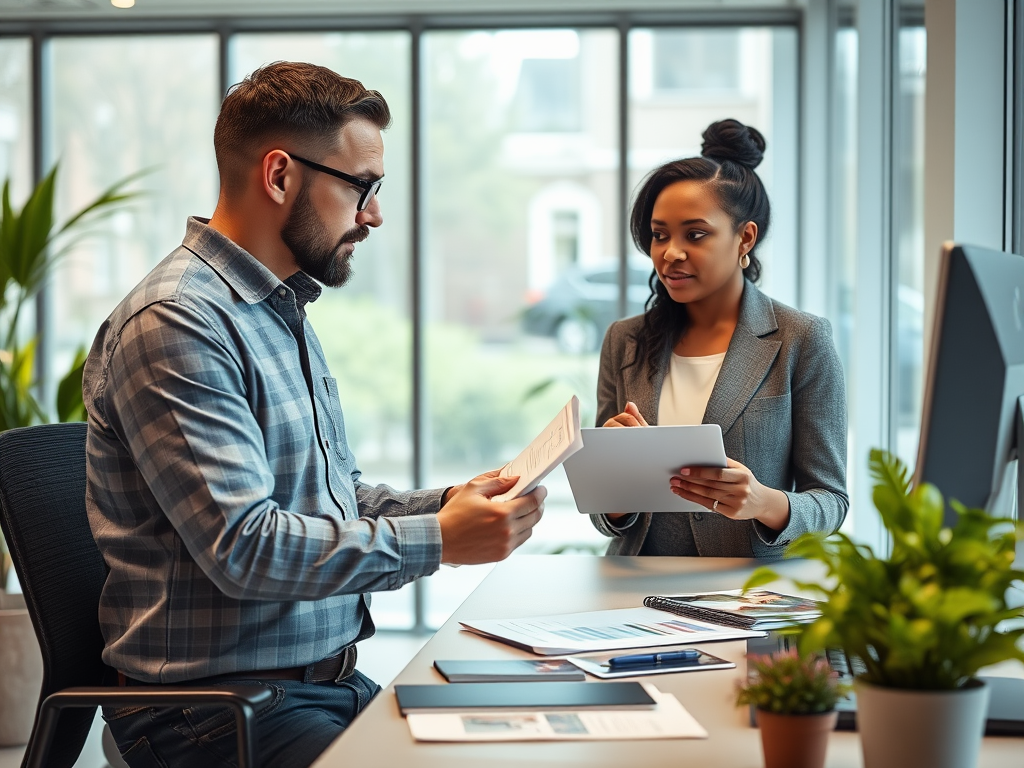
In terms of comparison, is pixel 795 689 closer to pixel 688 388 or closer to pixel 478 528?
pixel 478 528

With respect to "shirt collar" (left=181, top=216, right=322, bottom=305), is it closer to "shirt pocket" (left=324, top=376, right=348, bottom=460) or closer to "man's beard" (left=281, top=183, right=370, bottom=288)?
"man's beard" (left=281, top=183, right=370, bottom=288)

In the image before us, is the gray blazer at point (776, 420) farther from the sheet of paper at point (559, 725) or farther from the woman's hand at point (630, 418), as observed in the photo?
the sheet of paper at point (559, 725)

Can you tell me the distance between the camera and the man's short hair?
166cm

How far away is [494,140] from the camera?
4578 mm

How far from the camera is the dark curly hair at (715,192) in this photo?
7.67 feet

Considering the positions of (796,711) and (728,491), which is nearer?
(796,711)

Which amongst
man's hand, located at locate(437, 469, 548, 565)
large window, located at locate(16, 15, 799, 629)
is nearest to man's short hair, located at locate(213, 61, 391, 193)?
man's hand, located at locate(437, 469, 548, 565)

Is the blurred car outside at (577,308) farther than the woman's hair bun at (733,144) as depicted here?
Yes

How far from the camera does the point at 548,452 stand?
154cm

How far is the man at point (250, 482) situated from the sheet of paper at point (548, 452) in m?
0.04

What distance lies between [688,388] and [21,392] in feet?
8.10

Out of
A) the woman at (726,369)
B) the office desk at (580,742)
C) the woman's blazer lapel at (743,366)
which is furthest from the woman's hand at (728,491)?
the woman's blazer lapel at (743,366)

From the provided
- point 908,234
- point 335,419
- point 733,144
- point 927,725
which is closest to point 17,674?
point 335,419

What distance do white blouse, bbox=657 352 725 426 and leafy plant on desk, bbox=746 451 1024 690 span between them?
1.31 meters
